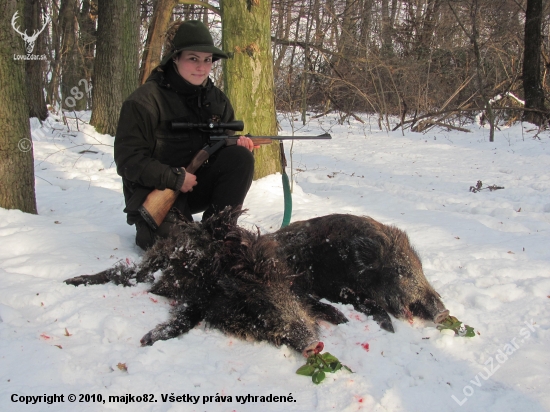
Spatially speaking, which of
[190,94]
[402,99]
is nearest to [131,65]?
[190,94]

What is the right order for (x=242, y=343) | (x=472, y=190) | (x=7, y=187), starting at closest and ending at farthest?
(x=242, y=343)
(x=7, y=187)
(x=472, y=190)

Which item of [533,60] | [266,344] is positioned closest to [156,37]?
[266,344]

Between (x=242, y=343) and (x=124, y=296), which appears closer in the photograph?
(x=242, y=343)

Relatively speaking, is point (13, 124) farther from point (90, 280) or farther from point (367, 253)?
point (367, 253)

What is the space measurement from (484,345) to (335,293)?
3.19ft

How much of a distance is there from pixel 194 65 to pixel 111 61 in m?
6.93

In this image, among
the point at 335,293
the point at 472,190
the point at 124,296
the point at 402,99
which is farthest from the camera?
the point at 402,99

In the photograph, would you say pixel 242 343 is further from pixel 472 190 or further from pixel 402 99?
pixel 402 99

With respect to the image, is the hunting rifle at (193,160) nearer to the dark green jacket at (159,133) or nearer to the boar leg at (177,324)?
the dark green jacket at (159,133)

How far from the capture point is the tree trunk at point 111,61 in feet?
31.4

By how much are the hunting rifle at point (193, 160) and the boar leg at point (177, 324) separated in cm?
103

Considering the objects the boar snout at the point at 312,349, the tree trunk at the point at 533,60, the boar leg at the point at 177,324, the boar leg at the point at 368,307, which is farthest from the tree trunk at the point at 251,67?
the tree trunk at the point at 533,60

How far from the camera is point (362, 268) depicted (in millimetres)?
3166

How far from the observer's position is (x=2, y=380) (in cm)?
198
